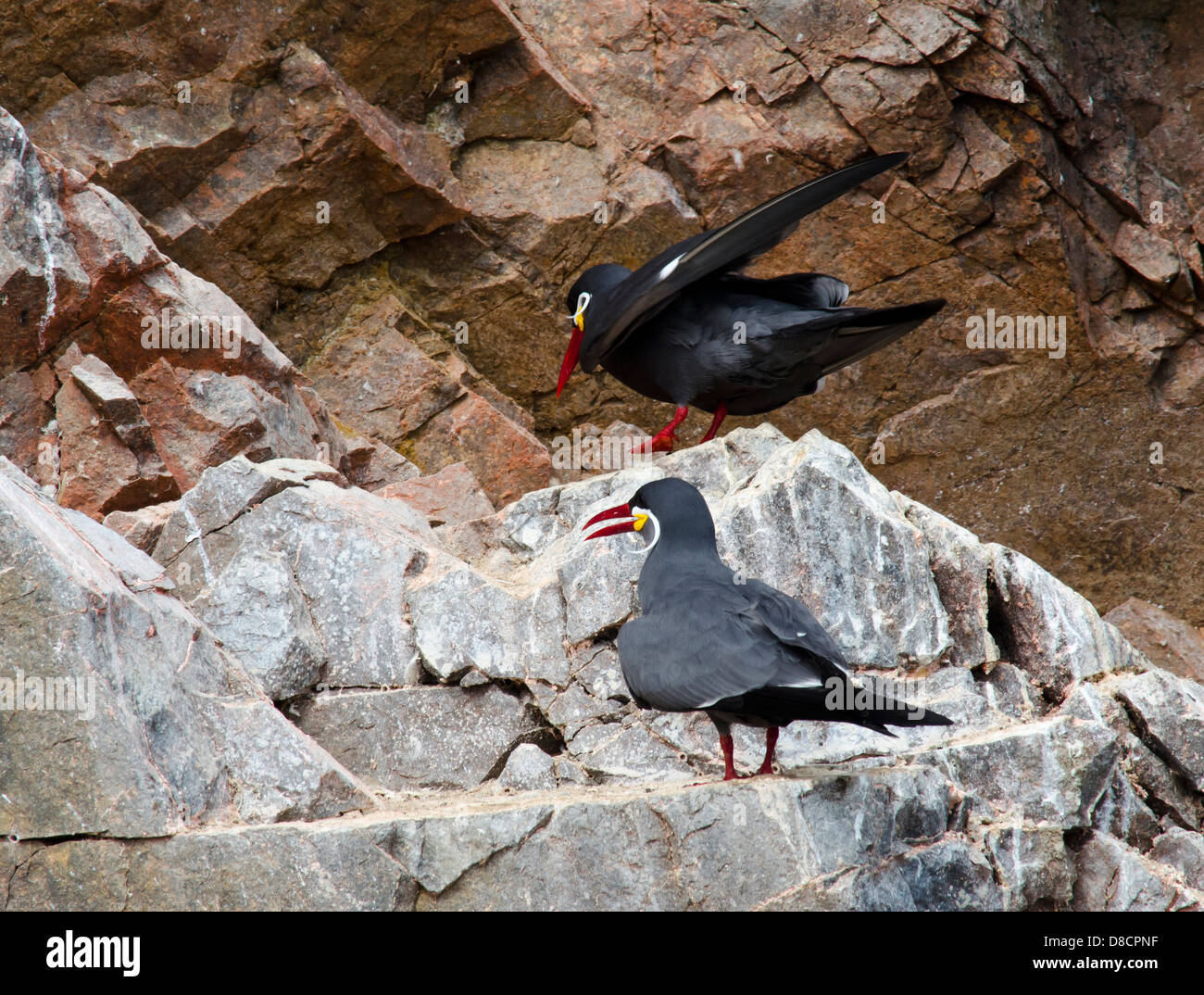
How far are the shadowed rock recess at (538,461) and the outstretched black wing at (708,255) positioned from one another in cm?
82

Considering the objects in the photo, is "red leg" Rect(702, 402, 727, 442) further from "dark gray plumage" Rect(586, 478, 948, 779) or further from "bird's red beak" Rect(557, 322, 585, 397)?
"dark gray plumage" Rect(586, 478, 948, 779)

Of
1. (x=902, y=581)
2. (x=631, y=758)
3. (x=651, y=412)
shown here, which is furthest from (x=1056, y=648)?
(x=651, y=412)

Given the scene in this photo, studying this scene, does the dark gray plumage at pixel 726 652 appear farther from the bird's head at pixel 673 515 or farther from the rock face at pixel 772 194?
the rock face at pixel 772 194

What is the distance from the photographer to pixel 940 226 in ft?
35.3

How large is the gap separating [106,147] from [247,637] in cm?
554

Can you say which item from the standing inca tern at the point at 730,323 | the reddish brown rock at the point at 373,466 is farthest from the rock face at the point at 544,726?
the reddish brown rock at the point at 373,466

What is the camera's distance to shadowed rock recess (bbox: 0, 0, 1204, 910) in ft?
14.3

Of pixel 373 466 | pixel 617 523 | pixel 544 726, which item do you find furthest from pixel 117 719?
pixel 373 466

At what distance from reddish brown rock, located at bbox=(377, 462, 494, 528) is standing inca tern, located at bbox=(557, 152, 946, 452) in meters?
1.58

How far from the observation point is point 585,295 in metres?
6.74

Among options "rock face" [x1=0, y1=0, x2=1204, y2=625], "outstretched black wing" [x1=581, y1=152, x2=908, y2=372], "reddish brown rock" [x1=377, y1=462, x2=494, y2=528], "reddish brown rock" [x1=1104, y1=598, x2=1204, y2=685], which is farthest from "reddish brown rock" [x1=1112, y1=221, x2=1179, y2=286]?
"reddish brown rock" [x1=377, y1=462, x2=494, y2=528]

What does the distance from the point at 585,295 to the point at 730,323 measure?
0.96 meters

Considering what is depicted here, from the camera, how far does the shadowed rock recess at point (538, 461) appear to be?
4355mm
